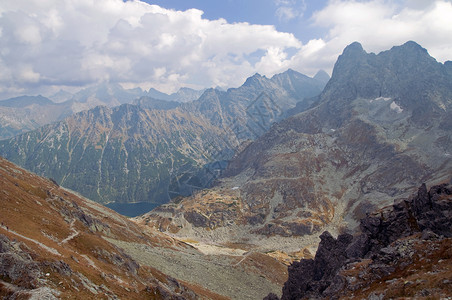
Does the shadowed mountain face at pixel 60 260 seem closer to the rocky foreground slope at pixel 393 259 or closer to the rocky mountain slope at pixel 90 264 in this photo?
the rocky mountain slope at pixel 90 264

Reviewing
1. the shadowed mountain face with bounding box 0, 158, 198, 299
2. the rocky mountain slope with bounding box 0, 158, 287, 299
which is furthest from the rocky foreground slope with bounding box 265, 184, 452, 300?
the shadowed mountain face with bounding box 0, 158, 198, 299

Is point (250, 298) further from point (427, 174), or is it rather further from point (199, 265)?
point (427, 174)

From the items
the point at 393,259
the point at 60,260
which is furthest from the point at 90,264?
the point at 393,259

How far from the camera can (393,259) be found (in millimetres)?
36531

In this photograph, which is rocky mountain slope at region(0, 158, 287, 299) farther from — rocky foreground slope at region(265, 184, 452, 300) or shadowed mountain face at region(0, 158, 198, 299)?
rocky foreground slope at region(265, 184, 452, 300)

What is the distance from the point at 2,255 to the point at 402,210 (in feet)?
201

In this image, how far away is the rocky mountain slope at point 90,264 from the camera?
3009 centimetres

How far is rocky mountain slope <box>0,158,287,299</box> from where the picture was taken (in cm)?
3009

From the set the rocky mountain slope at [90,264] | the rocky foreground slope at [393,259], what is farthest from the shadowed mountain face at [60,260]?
the rocky foreground slope at [393,259]

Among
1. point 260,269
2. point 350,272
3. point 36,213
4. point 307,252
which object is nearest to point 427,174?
point 307,252

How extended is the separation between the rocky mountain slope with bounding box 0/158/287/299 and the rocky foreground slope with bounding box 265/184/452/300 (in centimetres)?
2536

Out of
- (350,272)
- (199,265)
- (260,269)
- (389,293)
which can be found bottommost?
(260,269)

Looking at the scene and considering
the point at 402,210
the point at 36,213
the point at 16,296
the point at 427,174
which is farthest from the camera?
the point at 427,174

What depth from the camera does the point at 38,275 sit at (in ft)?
99.1
